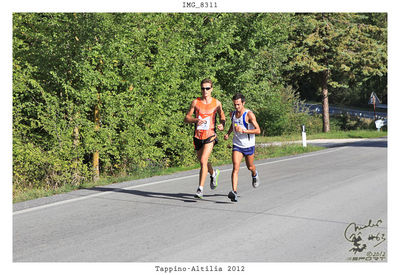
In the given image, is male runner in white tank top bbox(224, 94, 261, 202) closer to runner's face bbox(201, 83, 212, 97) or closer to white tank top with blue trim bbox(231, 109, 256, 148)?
white tank top with blue trim bbox(231, 109, 256, 148)

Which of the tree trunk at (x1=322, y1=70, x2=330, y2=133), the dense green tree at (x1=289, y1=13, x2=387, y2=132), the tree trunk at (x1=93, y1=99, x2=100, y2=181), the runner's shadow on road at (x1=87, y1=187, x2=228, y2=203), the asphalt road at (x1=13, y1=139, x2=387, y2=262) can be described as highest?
the dense green tree at (x1=289, y1=13, x2=387, y2=132)

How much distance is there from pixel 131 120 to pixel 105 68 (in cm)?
138

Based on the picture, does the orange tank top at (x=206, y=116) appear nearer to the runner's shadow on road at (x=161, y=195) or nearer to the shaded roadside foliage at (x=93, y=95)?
the runner's shadow on road at (x=161, y=195)

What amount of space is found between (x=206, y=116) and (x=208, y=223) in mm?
2139

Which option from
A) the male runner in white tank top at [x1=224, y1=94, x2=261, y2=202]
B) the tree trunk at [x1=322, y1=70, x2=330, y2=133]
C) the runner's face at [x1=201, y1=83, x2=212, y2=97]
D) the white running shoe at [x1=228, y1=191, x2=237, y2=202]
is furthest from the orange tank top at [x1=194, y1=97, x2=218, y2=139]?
the tree trunk at [x1=322, y1=70, x2=330, y2=133]

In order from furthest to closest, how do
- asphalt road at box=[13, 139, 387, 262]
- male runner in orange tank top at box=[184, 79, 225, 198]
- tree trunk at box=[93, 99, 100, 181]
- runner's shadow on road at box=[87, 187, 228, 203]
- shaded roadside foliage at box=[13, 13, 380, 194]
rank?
1. tree trunk at box=[93, 99, 100, 181]
2. shaded roadside foliage at box=[13, 13, 380, 194]
3. runner's shadow on road at box=[87, 187, 228, 203]
4. male runner in orange tank top at box=[184, 79, 225, 198]
5. asphalt road at box=[13, 139, 387, 262]

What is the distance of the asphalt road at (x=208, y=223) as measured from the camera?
5.53 m

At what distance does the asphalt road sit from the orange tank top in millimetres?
1184

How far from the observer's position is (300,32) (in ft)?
117

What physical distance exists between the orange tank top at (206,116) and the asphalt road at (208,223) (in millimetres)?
1184

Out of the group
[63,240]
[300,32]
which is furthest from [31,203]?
[300,32]

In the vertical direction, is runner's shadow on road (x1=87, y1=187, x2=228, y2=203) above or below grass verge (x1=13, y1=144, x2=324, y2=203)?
below

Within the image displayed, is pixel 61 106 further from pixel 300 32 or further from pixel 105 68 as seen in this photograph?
pixel 300 32

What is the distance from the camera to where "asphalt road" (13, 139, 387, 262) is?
5.53 m
